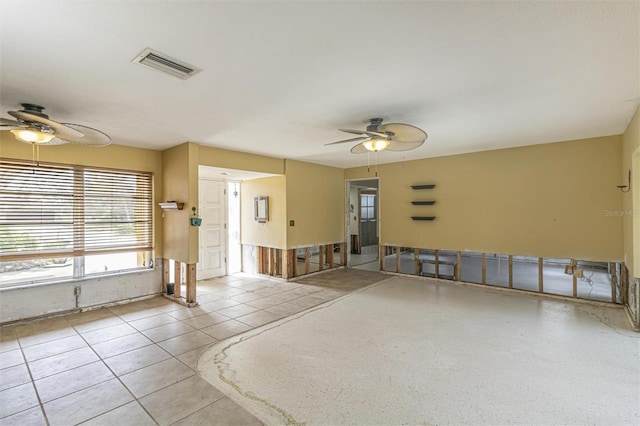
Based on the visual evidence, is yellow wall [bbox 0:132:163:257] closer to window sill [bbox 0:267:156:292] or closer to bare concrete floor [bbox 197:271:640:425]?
window sill [bbox 0:267:156:292]

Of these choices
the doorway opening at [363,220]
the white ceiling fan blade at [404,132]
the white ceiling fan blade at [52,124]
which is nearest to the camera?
the white ceiling fan blade at [52,124]

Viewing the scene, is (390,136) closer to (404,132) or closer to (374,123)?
(404,132)

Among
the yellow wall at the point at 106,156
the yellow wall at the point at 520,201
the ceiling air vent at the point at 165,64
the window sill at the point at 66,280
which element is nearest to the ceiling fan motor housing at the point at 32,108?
Result: the yellow wall at the point at 106,156

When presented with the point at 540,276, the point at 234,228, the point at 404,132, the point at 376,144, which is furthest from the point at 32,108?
the point at 540,276

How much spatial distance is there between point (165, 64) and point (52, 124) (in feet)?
4.52

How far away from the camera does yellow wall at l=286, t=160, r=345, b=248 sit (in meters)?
6.32

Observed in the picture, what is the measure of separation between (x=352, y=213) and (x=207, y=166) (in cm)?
571

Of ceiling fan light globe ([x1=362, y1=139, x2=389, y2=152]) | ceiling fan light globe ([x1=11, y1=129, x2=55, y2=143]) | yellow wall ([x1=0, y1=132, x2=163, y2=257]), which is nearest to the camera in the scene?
ceiling fan light globe ([x1=11, y1=129, x2=55, y2=143])

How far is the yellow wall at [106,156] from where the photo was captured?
3.79m

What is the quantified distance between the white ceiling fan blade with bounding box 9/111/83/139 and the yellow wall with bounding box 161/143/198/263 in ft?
5.55

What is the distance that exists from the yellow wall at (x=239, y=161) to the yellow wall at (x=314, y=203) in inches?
13.1

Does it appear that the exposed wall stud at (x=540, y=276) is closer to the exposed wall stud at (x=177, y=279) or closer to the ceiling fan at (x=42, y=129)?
the exposed wall stud at (x=177, y=279)

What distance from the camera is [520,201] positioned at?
204 inches

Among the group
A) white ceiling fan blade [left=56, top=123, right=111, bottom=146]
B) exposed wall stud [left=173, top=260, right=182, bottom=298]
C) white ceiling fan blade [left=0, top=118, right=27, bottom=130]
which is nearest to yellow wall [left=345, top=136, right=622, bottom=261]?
exposed wall stud [left=173, top=260, right=182, bottom=298]
